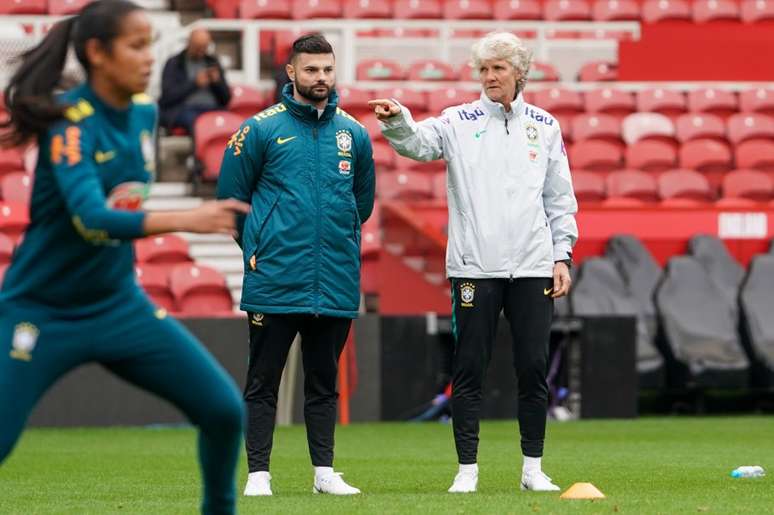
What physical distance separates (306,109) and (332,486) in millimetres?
1719

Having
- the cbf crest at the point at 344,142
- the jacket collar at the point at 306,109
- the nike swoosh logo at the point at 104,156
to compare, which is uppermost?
the jacket collar at the point at 306,109

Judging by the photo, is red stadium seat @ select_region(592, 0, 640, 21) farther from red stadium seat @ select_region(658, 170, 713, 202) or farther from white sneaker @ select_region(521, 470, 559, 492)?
white sneaker @ select_region(521, 470, 559, 492)

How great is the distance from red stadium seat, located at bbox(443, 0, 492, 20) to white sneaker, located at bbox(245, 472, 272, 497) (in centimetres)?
1385

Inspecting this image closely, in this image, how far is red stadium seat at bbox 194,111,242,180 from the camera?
16141 mm

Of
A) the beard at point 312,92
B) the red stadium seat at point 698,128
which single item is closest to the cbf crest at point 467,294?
the beard at point 312,92

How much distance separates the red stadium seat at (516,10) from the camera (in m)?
20.8

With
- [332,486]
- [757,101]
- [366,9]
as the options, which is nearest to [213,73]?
[366,9]

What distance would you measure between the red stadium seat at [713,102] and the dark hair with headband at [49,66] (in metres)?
14.7

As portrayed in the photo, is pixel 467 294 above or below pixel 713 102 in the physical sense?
below

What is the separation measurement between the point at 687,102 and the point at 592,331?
5.88 m

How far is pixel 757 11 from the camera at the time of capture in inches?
834

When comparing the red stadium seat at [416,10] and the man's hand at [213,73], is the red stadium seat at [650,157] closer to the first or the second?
the red stadium seat at [416,10]

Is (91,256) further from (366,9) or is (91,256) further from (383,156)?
(366,9)

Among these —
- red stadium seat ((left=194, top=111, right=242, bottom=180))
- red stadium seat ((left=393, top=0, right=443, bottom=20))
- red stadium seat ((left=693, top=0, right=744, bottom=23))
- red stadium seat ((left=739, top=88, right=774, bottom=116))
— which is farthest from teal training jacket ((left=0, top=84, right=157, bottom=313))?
red stadium seat ((left=693, top=0, right=744, bottom=23))
